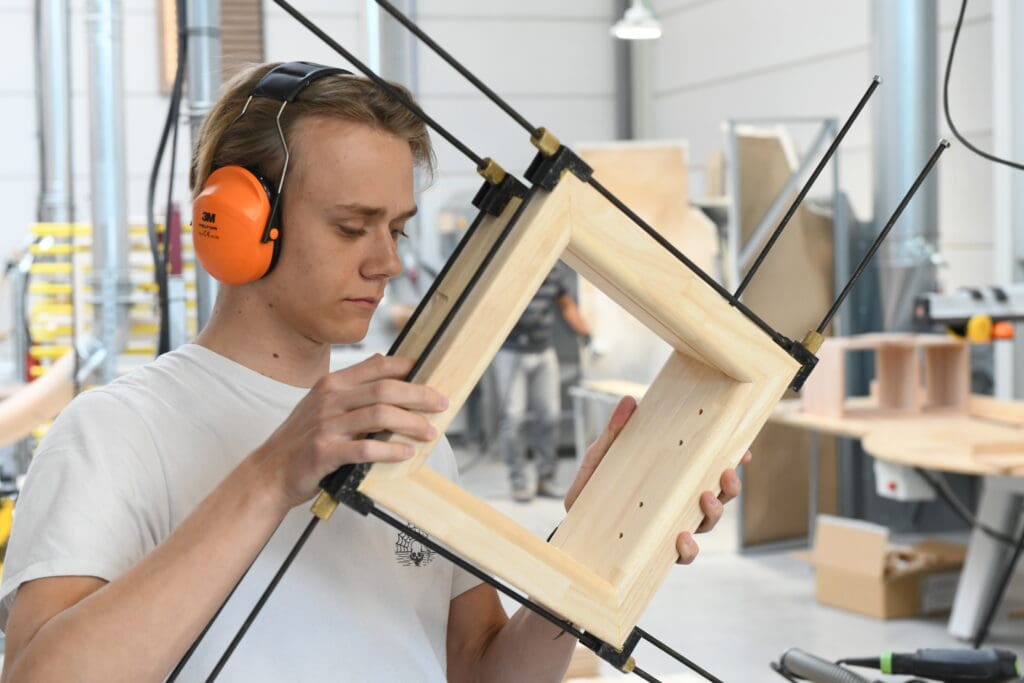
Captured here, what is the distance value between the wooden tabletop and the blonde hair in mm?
2953

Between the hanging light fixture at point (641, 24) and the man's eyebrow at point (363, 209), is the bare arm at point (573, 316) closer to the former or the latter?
the hanging light fixture at point (641, 24)

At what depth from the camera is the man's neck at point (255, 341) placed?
3.80ft

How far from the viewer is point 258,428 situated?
1.13m

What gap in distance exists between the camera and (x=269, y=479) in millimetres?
858

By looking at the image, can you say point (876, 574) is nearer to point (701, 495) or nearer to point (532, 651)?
point (532, 651)

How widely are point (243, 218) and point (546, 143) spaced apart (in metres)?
0.30

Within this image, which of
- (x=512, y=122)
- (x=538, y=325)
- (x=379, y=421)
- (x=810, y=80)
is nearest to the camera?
(x=379, y=421)

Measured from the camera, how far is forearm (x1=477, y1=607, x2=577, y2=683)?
123 centimetres

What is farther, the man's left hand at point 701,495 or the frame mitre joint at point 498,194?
the man's left hand at point 701,495

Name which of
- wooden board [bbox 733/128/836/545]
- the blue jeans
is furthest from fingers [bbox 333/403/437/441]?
the blue jeans

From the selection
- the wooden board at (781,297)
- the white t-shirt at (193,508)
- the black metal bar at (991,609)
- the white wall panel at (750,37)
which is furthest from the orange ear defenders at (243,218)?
the white wall panel at (750,37)

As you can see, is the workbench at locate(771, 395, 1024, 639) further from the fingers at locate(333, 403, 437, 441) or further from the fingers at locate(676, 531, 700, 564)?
the fingers at locate(333, 403, 437, 441)

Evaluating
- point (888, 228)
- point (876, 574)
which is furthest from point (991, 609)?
point (888, 228)

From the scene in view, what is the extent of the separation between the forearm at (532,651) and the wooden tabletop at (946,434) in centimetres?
270
